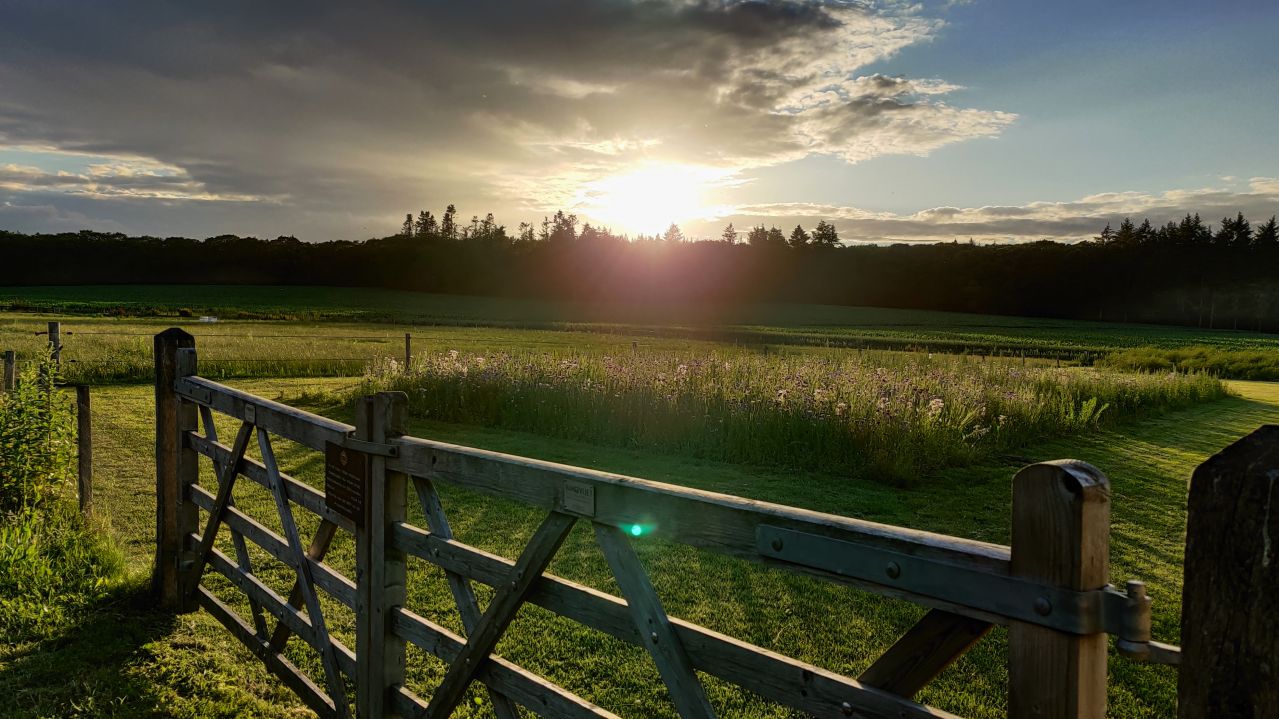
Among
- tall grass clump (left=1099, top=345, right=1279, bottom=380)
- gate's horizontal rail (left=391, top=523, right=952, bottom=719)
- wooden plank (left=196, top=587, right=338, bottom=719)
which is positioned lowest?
wooden plank (left=196, top=587, right=338, bottom=719)

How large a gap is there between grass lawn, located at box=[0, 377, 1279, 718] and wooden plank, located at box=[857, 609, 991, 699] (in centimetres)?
296

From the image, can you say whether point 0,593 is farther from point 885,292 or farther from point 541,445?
point 885,292

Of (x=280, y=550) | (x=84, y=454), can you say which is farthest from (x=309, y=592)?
(x=84, y=454)

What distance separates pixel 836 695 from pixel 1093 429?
50.5ft

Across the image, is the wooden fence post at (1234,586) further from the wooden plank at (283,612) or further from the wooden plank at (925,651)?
the wooden plank at (283,612)

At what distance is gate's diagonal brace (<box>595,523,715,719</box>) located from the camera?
2.25 m

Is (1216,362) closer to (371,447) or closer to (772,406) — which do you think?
(772,406)

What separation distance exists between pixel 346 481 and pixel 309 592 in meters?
0.96

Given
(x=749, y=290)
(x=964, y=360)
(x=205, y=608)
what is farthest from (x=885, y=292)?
(x=205, y=608)

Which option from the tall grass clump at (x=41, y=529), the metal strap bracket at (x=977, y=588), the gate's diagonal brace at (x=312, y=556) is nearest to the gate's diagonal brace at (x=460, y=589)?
the gate's diagonal brace at (x=312, y=556)

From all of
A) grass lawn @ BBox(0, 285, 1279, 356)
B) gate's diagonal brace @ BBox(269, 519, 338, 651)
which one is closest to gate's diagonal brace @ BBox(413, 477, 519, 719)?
gate's diagonal brace @ BBox(269, 519, 338, 651)

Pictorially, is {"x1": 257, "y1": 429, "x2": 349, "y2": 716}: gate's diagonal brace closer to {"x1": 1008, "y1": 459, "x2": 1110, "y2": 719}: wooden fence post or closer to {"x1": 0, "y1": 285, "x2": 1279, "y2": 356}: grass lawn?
{"x1": 1008, "y1": 459, "x2": 1110, "y2": 719}: wooden fence post

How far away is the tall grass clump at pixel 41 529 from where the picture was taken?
5.51 meters

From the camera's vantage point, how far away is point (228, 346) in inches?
1024
